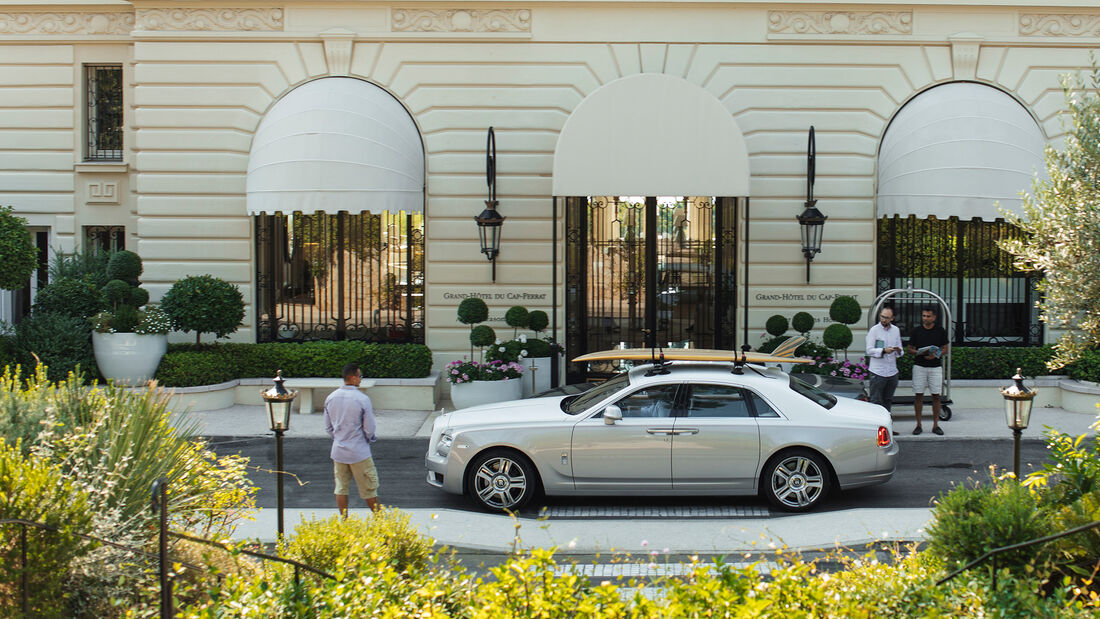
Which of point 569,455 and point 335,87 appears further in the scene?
point 335,87

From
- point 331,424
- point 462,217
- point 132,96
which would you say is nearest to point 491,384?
point 462,217

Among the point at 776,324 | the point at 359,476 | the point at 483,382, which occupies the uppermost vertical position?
the point at 776,324

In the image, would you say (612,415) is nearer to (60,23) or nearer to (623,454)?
(623,454)

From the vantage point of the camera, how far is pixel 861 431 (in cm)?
1013

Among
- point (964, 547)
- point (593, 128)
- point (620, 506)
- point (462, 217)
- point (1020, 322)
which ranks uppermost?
point (593, 128)

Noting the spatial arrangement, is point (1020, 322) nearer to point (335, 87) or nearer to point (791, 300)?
point (791, 300)

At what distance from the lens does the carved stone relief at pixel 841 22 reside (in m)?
16.5

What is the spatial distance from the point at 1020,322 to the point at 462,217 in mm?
9574

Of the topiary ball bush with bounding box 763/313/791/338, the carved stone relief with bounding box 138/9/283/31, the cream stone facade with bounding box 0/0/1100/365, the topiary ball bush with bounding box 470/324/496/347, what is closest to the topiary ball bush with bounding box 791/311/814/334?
the topiary ball bush with bounding box 763/313/791/338

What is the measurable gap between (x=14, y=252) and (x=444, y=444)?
8.97 meters

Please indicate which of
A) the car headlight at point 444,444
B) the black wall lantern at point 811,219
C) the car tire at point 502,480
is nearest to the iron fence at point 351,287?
the black wall lantern at point 811,219

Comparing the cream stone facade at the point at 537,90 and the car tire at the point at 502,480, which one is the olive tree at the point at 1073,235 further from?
the cream stone facade at the point at 537,90

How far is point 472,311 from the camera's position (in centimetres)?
1603

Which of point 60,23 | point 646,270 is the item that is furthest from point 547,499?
point 60,23
